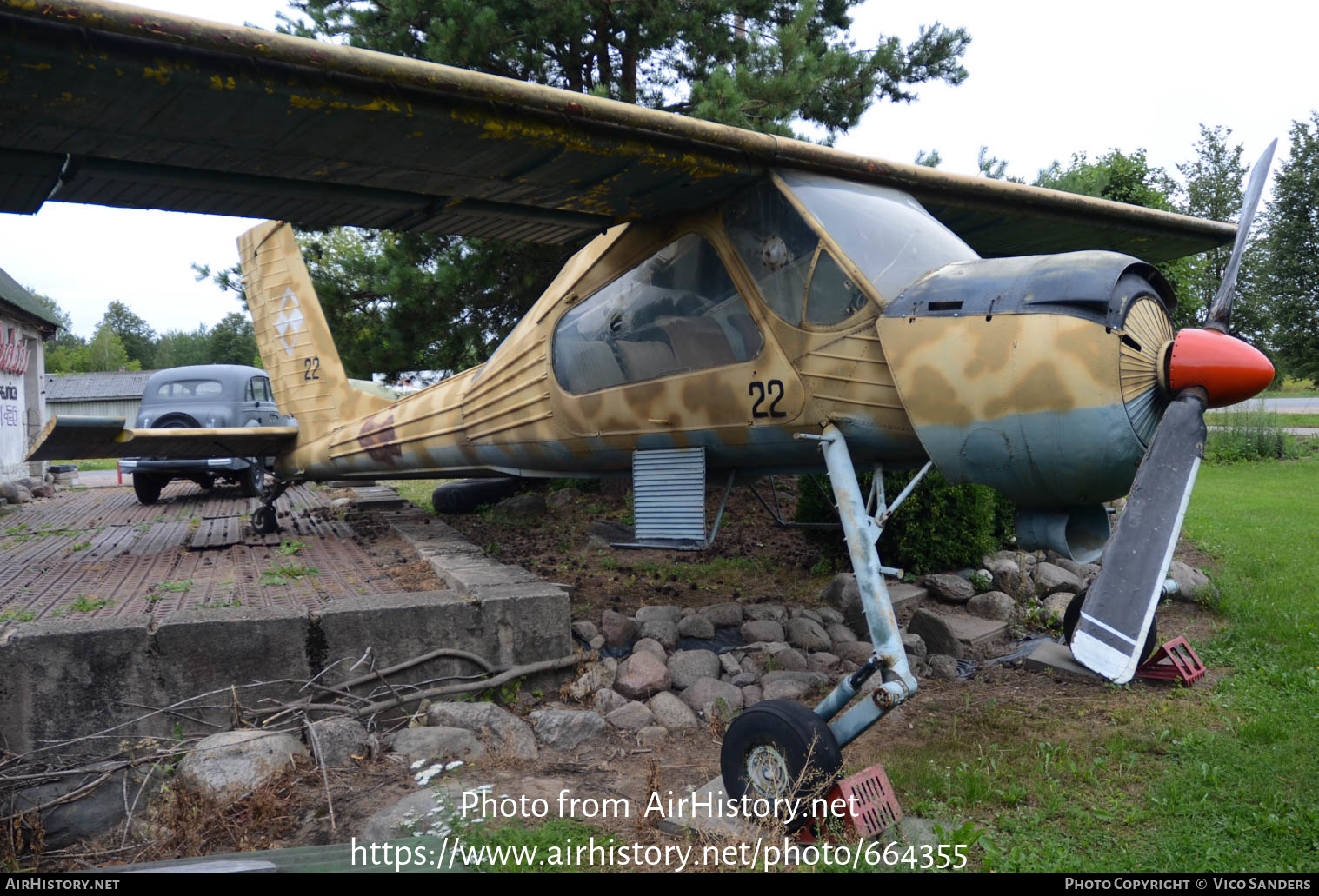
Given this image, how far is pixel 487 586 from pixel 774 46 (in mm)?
6661

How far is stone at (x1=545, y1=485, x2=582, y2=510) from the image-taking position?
1039 cm

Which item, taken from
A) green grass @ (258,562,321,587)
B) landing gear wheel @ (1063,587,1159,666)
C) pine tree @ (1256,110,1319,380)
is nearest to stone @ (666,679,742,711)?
landing gear wheel @ (1063,587,1159,666)

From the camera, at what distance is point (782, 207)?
441 centimetres

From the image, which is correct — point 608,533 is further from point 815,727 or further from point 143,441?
point 815,727

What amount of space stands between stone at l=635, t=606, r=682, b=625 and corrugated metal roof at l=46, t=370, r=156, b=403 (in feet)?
189

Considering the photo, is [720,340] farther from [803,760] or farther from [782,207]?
[803,760]

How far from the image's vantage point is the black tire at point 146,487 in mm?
12164

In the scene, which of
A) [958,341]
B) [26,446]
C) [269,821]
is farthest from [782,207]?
[26,446]

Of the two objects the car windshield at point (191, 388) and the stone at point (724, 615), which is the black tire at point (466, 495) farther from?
the car windshield at point (191, 388)

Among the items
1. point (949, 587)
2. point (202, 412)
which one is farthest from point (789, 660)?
point (202, 412)

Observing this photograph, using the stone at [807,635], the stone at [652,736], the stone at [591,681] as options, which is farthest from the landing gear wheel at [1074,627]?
the stone at [591,681]

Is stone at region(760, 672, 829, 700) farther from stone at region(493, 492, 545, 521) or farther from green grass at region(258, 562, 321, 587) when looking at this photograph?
stone at region(493, 492, 545, 521)

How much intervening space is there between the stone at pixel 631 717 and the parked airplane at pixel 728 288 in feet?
3.25
